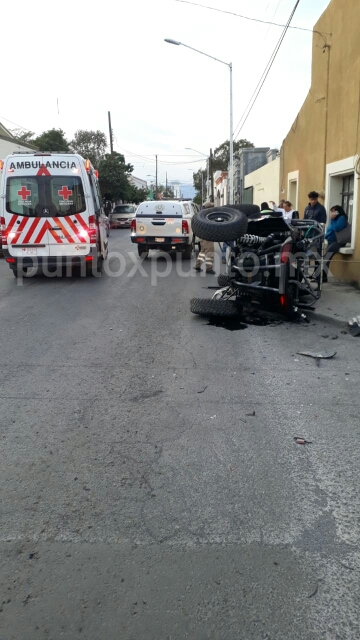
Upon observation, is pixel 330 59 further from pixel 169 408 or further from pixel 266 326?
pixel 169 408

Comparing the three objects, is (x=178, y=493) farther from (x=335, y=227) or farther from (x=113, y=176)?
(x=113, y=176)

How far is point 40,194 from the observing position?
11492mm

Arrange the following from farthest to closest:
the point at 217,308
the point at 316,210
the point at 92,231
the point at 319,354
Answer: the point at 92,231
the point at 316,210
the point at 217,308
the point at 319,354

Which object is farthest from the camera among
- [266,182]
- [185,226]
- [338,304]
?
[266,182]

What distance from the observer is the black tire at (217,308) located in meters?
7.75

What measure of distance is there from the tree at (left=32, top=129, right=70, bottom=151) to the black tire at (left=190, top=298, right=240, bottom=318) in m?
36.7

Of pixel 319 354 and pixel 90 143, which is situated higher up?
pixel 90 143

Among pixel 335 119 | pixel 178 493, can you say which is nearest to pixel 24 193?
pixel 335 119

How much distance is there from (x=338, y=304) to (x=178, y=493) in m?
6.15

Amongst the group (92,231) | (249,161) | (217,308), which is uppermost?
(249,161)

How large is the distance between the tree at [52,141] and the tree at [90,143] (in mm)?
2997

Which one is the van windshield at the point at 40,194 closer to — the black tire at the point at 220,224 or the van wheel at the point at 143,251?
the black tire at the point at 220,224

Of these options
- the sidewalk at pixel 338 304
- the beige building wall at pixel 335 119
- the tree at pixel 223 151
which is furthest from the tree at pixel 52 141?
the sidewalk at pixel 338 304

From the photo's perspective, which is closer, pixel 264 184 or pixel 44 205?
pixel 44 205
